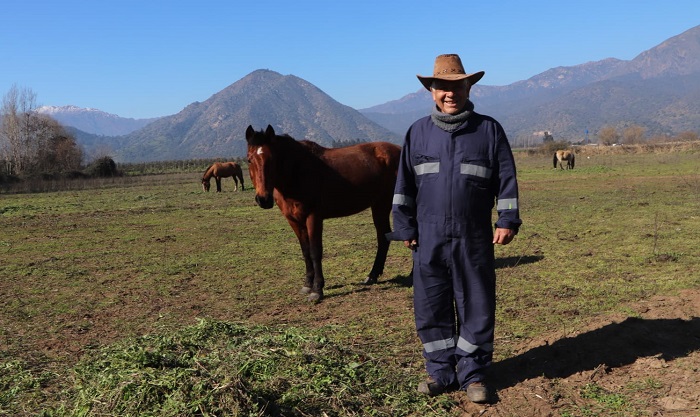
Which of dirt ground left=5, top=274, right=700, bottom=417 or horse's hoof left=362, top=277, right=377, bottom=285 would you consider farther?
horse's hoof left=362, top=277, right=377, bottom=285

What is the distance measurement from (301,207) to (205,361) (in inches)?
138

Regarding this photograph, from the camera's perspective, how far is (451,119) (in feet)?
12.8

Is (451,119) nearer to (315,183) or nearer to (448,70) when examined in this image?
(448,70)

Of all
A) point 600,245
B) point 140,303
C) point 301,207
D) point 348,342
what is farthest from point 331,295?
point 600,245

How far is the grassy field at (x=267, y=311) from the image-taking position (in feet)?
12.0

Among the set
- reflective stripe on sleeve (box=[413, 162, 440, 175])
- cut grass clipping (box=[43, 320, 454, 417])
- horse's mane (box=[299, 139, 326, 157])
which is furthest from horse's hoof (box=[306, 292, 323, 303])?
reflective stripe on sleeve (box=[413, 162, 440, 175])

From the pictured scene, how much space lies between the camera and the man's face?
3885mm

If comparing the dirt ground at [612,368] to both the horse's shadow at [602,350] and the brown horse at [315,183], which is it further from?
the brown horse at [315,183]

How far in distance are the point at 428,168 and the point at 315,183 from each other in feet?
11.3

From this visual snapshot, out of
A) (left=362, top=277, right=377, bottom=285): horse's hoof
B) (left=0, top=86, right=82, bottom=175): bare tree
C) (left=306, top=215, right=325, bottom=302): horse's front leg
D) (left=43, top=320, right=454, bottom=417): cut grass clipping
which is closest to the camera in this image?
(left=43, top=320, right=454, bottom=417): cut grass clipping

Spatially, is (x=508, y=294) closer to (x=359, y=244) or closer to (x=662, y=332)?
(x=662, y=332)

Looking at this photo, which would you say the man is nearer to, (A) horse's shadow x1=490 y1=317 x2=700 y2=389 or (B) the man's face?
(B) the man's face

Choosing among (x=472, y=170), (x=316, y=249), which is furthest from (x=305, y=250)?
(x=472, y=170)

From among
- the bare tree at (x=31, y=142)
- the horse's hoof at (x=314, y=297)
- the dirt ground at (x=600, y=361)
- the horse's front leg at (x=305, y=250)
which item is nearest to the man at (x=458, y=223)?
the dirt ground at (x=600, y=361)
